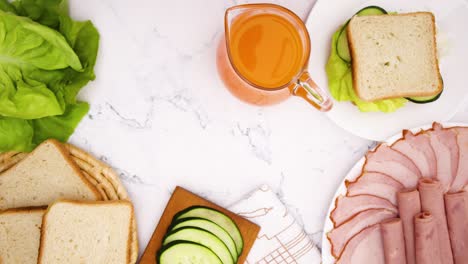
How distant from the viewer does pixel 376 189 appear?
137 centimetres

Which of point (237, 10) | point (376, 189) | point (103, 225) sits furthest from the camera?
point (376, 189)

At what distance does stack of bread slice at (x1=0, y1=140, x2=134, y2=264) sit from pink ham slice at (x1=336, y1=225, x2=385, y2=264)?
1.87 ft

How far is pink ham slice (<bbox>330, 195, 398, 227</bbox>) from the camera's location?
1.35m

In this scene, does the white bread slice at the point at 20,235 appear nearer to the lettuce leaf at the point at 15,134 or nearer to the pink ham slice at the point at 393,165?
the lettuce leaf at the point at 15,134

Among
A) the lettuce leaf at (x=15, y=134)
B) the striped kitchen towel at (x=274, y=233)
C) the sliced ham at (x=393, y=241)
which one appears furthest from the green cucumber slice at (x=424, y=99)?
the lettuce leaf at (x=15, y=134)

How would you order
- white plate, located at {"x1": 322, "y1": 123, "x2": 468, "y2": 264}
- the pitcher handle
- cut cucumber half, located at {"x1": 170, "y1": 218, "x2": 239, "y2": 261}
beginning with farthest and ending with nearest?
white plate, located at {"x1": 322, "y1": 123, "x2": 468, "y2": 264}, cut cucumber half, located at {"x1": 170, "y1": 218, "x2": 239, "y2": 261}, the pitcher handle

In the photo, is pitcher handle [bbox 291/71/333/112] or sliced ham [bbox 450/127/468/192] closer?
pitcher handle [bbox 291/71/333/112]

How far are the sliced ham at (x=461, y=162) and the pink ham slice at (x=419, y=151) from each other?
0.06 metres

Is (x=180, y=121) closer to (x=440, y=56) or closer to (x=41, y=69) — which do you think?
(x=41, y=69)

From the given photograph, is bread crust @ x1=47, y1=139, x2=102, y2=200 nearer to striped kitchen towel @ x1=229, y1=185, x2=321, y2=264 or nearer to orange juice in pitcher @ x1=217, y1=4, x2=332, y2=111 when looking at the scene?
striped kitchen towel @ x1=229, y1=185, x2=321, y2=264

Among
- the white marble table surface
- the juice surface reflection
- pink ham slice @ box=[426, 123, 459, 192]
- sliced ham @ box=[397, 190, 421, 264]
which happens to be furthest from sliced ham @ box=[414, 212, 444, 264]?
the juice surface reflection

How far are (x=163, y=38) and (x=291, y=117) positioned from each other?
1.31ft

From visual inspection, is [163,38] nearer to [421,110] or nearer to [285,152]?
[285,152]

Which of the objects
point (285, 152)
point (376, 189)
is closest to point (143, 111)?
point (285, 152)
